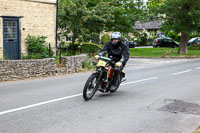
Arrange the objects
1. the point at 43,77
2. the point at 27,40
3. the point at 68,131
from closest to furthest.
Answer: the point at 68,131, the point at 43,77, the point at 27,40

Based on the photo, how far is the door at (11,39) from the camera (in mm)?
16500

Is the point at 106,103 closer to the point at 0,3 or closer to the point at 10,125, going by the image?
the point at 10,125

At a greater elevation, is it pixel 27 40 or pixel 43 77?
pixel 27 40

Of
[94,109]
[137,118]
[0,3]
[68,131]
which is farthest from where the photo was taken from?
[0,3]

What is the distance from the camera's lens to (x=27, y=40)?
17406 millimetres

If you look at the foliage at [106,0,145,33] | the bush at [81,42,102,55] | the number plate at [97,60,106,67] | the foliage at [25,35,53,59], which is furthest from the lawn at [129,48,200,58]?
the number plate at [97,60,106,67]

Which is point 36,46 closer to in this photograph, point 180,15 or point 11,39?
point 11,39

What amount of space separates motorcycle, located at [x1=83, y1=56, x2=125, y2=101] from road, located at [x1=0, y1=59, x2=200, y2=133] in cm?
25

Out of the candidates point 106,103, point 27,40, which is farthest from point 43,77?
point 106,103

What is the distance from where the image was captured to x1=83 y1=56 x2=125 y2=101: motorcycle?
784 cm

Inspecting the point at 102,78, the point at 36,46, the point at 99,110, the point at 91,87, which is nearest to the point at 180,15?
the point at 36,46

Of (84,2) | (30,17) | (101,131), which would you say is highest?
(84,2)

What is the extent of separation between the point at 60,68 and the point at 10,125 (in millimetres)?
9105

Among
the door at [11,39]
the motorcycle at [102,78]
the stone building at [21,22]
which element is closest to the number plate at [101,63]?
the motorcycle at [102,78]
